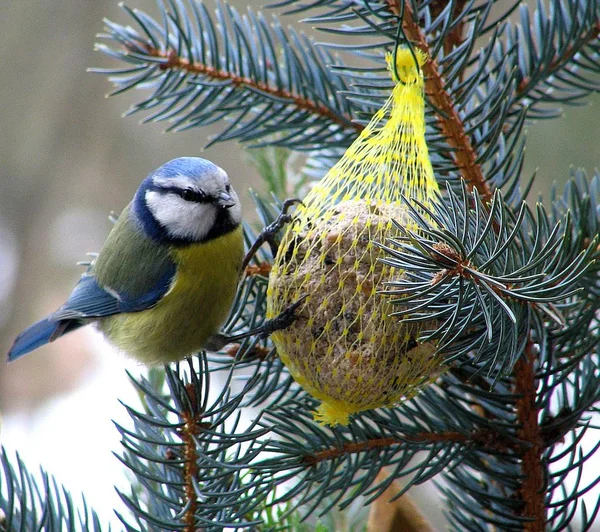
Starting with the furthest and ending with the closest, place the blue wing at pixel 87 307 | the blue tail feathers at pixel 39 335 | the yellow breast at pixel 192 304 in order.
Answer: the blue tail feathers at pixel 39 335 → the blue wing at pixel 87 307 → the yellow breast at pixel 192 304

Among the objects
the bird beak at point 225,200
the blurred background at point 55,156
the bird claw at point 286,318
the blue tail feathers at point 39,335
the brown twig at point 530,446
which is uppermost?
the blurred background at point 55,156

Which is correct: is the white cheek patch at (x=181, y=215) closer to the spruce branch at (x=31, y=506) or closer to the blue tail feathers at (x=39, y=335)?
the blue tail feathers at (x=39, y=335)

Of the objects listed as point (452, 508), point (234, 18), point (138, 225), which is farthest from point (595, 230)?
point (138, 225)

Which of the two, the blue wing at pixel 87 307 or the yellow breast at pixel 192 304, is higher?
the blue wing at pixel 87 307

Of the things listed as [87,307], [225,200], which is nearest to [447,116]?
[225,200]

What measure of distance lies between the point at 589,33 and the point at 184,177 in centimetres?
77

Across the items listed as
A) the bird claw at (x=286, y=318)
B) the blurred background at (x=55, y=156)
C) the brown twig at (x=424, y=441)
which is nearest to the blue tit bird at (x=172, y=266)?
the bird claw at (x=286, y=318)

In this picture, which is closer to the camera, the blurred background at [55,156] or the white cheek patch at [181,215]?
the white cheek patch at [181,215]

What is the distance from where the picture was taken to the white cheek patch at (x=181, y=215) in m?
1.42

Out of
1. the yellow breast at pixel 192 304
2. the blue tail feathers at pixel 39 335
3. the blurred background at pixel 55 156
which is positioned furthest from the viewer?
the blurred background at pixel 55 156

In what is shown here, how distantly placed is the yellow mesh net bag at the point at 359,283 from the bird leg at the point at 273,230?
0.28 feet

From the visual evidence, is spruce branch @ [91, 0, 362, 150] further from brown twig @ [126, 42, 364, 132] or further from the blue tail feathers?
the blue tail feathers

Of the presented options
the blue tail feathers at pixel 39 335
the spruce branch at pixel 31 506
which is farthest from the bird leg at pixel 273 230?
the blue tail feathers at pixel 39 335

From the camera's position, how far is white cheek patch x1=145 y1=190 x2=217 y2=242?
1.42 m
